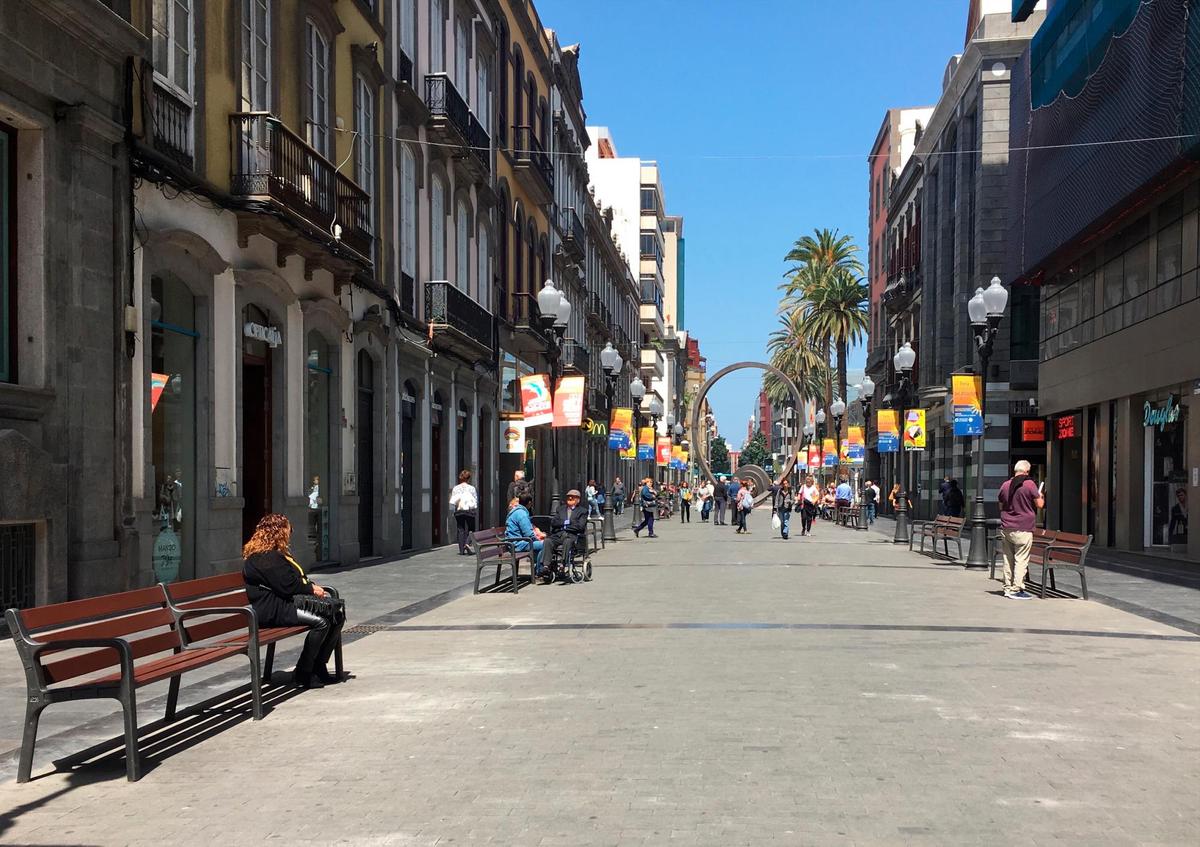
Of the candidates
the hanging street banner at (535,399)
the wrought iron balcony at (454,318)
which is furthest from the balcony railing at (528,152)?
the hanging street banner at (535,399)

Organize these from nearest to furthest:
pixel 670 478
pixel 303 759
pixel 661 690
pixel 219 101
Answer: pixel 303 759 → pixel 661 690 → pixel 219 101 → pixel 670 478

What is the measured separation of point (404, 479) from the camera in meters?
26.9

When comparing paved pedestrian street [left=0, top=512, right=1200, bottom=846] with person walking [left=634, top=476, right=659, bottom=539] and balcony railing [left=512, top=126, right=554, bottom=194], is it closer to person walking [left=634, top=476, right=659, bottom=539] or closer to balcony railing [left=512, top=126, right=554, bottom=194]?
person walking [left=634, top=476, right=659, bottom=539]

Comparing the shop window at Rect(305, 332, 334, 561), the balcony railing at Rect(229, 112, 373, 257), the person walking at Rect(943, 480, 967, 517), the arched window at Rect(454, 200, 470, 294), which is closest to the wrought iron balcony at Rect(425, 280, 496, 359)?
the arched window at Rect(454, 200, 470, 294)

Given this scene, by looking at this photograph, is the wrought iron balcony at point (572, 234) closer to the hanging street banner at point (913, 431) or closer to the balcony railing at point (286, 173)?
the hanging street banner at point (913, 431)

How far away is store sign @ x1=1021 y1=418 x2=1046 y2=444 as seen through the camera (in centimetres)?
4206

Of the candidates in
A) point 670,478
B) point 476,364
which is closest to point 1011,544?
point 476,364

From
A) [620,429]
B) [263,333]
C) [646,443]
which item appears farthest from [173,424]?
[646,443]

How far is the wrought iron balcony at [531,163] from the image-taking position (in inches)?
1476

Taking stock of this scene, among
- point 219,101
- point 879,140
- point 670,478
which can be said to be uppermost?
point 879,140

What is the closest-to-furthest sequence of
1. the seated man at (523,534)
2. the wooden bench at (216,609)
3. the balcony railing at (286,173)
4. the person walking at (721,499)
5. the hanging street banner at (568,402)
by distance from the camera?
the wooden bench at (216,609)
the balcony railing at (286,173)
the seated man at (523,534)
the hanging street banner at (568,402)
the person walking at (721,499)

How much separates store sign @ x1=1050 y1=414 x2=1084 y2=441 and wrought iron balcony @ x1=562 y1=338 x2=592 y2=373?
1744cm

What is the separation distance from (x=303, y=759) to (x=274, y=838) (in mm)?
1576

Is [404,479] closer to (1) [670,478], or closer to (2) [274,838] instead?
(2) [274,838]
